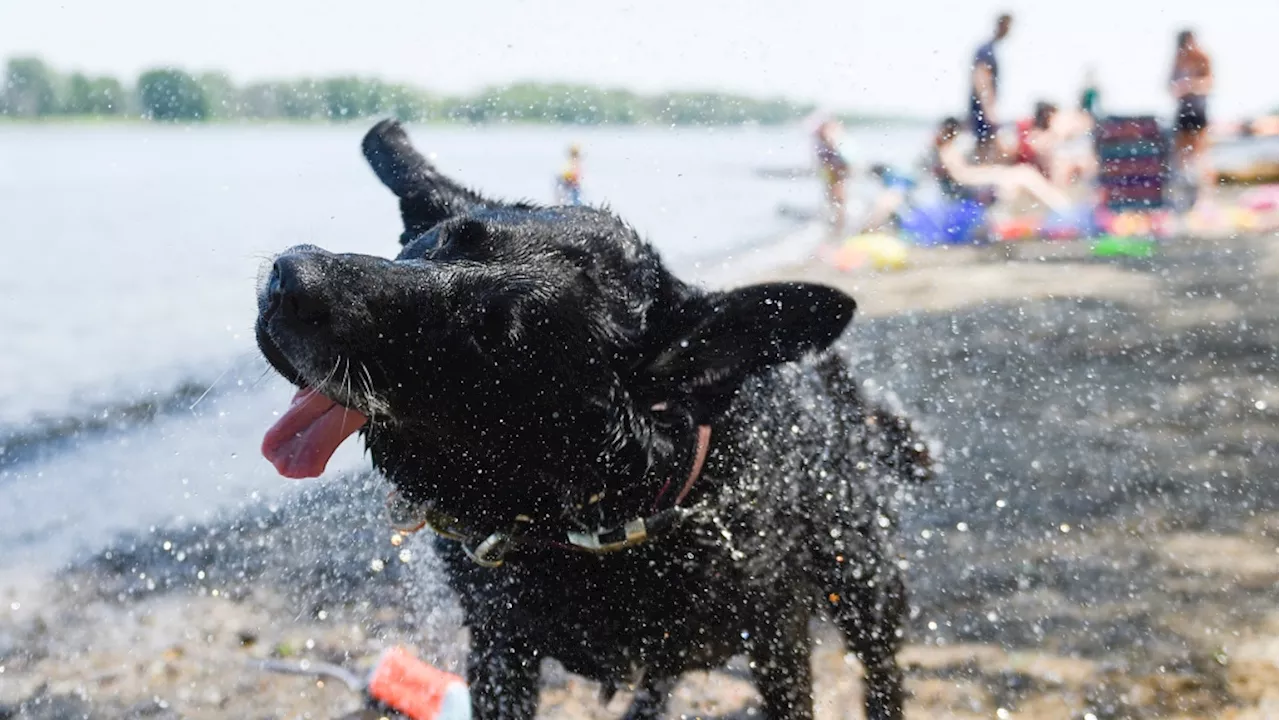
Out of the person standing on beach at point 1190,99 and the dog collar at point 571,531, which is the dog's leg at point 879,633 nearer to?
the dog collar at point 571,531

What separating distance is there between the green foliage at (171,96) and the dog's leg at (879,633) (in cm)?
1185

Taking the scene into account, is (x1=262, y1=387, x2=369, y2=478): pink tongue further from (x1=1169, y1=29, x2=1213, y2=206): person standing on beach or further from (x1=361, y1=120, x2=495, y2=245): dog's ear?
(x1=1169, y1=29, x2=1213, y2=206): person standing on beach

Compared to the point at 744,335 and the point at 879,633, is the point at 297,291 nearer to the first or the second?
the point at 744,335

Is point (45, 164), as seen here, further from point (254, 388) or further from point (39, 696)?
point (39, 696)

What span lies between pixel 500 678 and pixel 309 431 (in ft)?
3.05

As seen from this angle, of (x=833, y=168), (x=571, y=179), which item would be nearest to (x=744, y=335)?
(x=571, y=179)

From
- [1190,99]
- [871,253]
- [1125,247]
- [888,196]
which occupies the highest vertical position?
[1190,99]

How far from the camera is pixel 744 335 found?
2543mm

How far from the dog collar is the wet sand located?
91cm

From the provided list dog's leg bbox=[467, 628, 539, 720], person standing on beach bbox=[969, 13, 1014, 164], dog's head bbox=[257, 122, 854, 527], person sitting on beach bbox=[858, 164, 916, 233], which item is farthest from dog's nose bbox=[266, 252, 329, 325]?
person sitting on beach bbox=[858, 164, 916, 233]

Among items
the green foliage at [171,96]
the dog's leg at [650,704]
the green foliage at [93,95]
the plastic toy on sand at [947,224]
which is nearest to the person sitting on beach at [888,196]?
the plastic toy on sand at [947,224]

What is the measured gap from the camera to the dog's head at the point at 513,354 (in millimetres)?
2402

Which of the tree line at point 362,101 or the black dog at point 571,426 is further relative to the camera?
the tree line at point 362,101

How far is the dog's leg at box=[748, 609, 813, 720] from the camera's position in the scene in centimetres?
303
